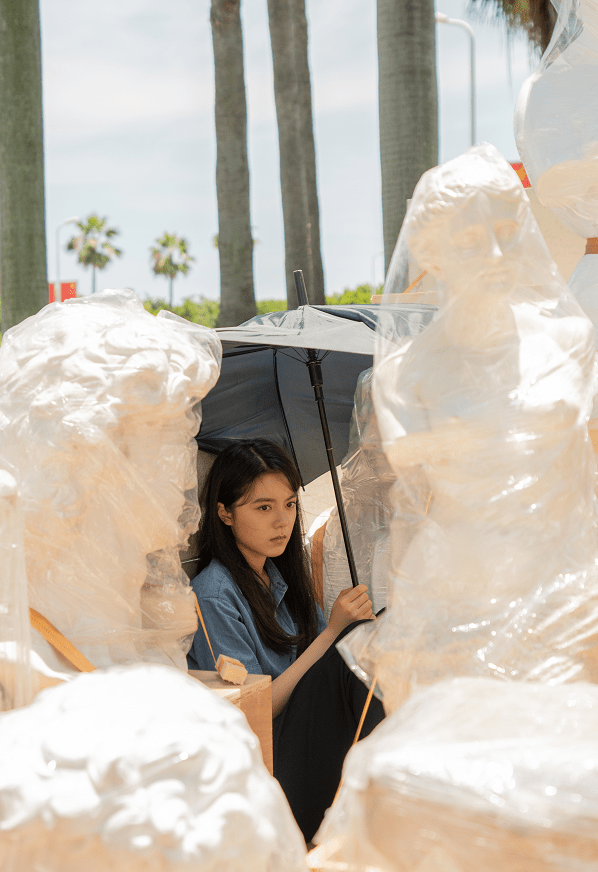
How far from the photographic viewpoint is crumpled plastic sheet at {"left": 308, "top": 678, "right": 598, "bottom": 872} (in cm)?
113

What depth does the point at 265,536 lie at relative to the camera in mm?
3279

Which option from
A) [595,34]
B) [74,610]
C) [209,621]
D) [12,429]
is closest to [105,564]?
[74,610]

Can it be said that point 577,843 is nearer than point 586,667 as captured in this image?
Yes

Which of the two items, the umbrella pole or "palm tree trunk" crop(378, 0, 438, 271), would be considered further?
"palm tree trunk" crop(378, 0, 438, 271)

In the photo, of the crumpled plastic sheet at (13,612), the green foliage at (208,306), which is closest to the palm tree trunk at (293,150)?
the crumpled plastic sheet at (13,612)

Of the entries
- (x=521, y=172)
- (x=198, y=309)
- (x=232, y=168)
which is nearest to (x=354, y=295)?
(x=198, y=309)

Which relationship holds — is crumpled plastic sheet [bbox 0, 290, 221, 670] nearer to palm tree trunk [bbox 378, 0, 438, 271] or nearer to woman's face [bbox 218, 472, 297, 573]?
woman's face [bbox 218, 472, 297, 573]

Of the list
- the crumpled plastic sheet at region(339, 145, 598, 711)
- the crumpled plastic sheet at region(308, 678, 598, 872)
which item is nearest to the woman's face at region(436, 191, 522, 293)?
the crumpled plastic sheet at region(339, 145, 598, 711)

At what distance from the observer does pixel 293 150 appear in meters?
8.98

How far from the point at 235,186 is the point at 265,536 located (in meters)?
5.65

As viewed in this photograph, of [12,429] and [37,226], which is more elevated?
[37,226]

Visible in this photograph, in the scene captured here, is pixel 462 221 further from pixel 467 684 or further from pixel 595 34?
pixel 595 34

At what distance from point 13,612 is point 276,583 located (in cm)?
158

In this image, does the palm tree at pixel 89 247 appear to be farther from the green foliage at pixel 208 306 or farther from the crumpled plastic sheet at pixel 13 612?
the crumpled plastic sheet at pixel 13 612
